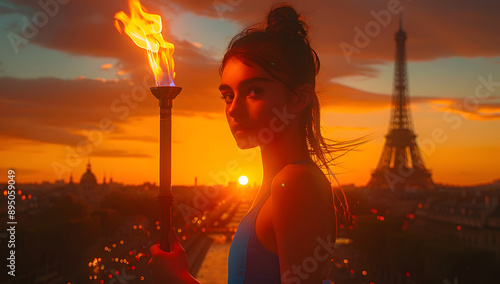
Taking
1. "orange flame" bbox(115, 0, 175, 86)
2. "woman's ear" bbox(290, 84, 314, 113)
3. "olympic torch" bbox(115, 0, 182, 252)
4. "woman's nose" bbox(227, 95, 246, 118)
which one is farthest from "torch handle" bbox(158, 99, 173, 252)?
"woman's ear" bbox(290, 84, 314, 113)

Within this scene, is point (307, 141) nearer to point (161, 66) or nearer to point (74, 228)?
point (161, 66)

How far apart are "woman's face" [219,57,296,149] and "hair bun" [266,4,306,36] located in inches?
8.6

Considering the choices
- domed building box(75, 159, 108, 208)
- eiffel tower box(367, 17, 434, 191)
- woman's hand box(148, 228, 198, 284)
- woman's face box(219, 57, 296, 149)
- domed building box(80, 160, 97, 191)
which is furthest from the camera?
domed building box(80, 160, 97, 191)

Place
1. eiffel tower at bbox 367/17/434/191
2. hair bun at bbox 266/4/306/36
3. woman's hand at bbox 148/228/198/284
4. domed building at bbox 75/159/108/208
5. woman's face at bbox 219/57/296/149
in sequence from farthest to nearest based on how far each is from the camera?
domed building at bbox 75/159/108/208, eiffel tower at bbox 367/17/434/191, hair bun at bbox 266/4/306/36, woman's face at bbox 219/57/296/149, woman's hand at bbox 148/228/198/284

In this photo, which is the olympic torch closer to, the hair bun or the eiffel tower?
the hair bun

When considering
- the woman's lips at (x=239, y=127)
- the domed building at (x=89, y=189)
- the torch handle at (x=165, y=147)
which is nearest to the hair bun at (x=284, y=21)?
the woman's lips at (x=239, y=127)

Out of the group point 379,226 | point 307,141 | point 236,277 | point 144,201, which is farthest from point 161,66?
point 144,201

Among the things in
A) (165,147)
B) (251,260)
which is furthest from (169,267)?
(165,147)

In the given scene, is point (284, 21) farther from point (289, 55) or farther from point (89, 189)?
point (89, 189)

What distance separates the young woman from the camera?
96.4 inches

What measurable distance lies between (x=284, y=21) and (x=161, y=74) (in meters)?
0.56

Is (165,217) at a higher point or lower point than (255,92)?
lower

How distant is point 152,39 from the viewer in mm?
2898

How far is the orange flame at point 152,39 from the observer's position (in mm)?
2778
